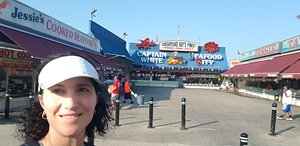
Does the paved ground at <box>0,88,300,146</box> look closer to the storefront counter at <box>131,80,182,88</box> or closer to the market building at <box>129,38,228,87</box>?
the storefront counter at <box>131,80,182,88</box>

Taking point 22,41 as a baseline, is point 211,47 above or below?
above

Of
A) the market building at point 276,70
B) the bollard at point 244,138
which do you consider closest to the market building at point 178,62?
the market building at point 276,70

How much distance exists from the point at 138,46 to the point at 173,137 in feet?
135

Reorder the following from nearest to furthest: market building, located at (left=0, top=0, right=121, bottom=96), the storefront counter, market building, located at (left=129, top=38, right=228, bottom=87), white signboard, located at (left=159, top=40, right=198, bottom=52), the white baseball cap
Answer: the white baseball cap
market building, located at (left=0, top=0, right=121, bottom=96)
the storefront counter
market building, located at (left=129, top=38, right=228, bottom=87)
white signboard, located at (left=159, top=40, right=198, bottom=52)

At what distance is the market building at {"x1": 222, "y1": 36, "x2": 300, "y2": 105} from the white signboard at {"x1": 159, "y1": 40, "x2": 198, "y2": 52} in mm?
12501

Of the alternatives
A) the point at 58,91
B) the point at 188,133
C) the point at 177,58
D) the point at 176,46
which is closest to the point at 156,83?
the point at 177,58

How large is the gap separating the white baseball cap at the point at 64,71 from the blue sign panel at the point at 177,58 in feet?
150

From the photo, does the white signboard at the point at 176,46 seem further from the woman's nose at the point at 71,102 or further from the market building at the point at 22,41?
the woman's nose at the point at 71,102

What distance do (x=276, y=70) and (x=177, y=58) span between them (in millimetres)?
→ 26206

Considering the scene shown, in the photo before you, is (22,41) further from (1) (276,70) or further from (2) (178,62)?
(2) (178,62)

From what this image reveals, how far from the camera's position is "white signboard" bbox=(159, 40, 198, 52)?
49.0 metres

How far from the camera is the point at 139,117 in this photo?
11609 mm

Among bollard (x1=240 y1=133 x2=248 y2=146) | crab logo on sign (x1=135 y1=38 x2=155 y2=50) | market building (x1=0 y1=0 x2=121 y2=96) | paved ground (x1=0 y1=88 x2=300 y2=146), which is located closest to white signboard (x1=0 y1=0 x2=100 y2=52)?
market building (x1=0 y1=0 x2=121 y2=96)

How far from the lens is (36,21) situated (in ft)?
43.5
